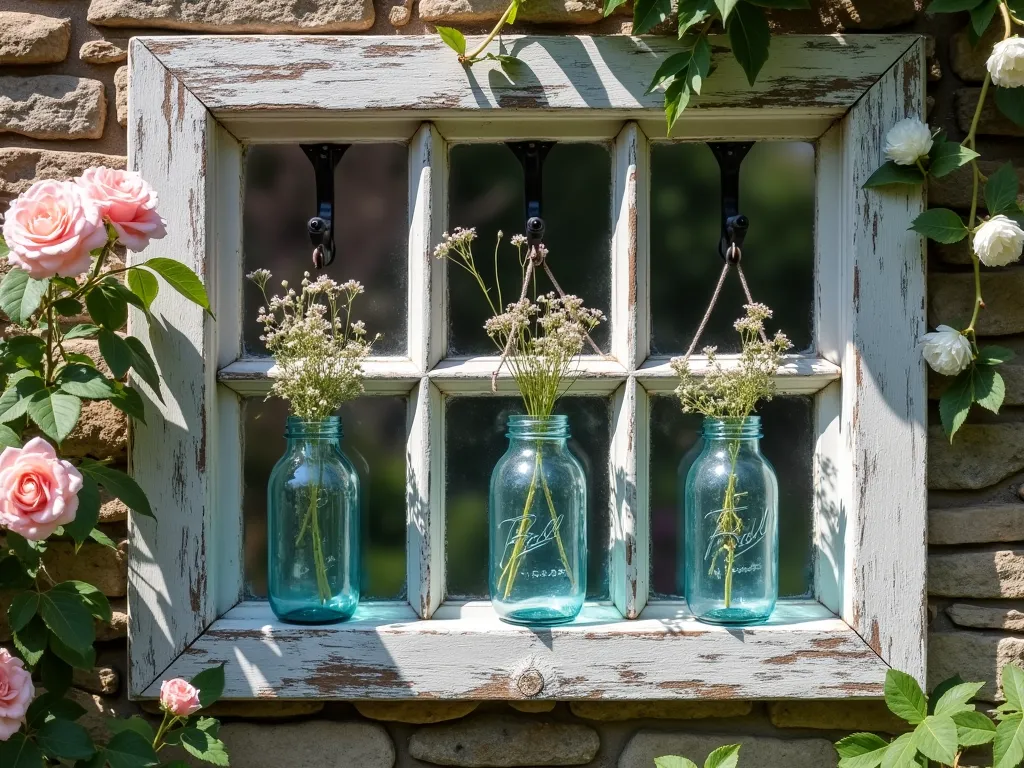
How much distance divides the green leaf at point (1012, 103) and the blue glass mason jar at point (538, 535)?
0.90 metres

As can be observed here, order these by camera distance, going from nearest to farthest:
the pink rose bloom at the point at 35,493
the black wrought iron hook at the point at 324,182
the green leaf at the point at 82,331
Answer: the pink rose bloom at the point at 35,493 < the green leaf at the point at 82,331 < the black wrought iron hook at the point at 324,182

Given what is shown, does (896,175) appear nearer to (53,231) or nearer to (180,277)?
(180,277)

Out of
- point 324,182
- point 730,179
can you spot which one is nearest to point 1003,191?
point 730,179

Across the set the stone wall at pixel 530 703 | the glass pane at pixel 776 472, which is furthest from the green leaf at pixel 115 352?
the glass pane at pixel 776 472

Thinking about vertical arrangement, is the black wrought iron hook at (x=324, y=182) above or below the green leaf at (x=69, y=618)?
above

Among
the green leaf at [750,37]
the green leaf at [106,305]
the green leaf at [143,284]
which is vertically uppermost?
the green leaf at [750,37]

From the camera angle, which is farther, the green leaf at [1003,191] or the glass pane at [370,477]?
the glass pane at [370,477]

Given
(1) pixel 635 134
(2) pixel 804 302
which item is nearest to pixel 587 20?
(1) pixel 635 134

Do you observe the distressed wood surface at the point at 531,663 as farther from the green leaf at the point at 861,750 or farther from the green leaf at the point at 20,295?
the green leaf at the point at 20,295

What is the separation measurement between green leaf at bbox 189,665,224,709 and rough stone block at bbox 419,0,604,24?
3.77ft

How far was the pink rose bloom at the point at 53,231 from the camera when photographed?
1315 mm

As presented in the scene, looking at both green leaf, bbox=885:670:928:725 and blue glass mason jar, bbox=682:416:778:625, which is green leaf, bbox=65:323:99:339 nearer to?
blue glass mason jar, bbox=682:416:778:625

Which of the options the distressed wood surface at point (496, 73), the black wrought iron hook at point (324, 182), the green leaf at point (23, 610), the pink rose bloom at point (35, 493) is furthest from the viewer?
the black wrought iron hook at point (324, 182)

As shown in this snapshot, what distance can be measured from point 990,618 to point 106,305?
155cm
